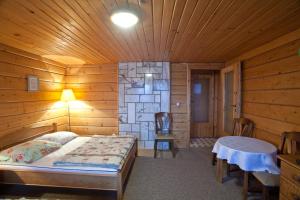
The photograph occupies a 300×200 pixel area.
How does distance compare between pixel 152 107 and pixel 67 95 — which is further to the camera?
pixel 152 107

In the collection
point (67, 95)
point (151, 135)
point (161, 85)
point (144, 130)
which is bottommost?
point (151, 135)

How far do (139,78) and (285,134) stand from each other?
3186 millimetres

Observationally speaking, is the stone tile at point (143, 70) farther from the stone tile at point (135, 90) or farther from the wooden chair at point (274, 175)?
the wooden chair at point (274, 175)

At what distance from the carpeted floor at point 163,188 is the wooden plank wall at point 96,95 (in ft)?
5.41

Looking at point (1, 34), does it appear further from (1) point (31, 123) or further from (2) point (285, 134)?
(2) point (285, 134)

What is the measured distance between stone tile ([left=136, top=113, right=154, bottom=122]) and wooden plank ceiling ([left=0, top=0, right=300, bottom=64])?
73.3 inches

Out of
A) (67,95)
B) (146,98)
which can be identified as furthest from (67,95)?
(146,98)

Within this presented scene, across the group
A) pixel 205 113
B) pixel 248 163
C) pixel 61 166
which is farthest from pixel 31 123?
pixel 205 113

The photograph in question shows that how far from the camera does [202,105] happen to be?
5730mm

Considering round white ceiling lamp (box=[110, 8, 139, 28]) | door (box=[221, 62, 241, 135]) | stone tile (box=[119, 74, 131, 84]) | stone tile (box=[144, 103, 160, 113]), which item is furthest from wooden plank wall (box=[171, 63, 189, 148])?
round white ceiling lamp (box=[110, 8, 139, 28])

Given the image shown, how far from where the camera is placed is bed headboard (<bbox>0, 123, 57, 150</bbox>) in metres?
2.63

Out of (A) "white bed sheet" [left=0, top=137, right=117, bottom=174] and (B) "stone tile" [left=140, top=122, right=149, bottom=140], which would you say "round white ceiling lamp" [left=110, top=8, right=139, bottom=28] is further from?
(B) "stone tile" [left=140, top=122, right=149, bottom=140]

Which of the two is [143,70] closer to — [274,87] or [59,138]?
[59,138]

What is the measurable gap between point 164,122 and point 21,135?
296cm
